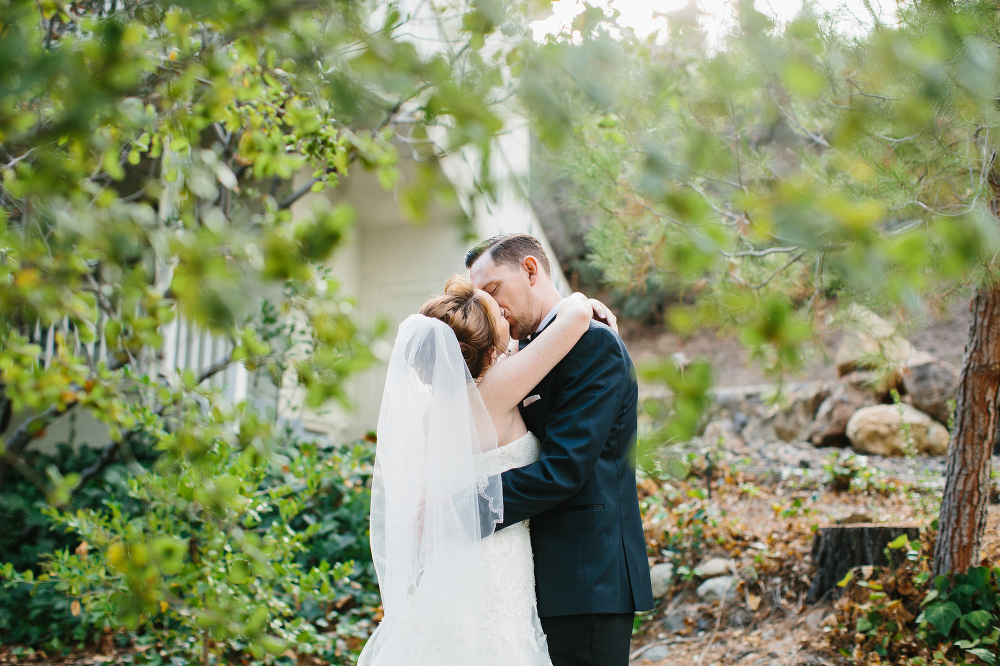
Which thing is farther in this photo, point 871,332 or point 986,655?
point 871,332

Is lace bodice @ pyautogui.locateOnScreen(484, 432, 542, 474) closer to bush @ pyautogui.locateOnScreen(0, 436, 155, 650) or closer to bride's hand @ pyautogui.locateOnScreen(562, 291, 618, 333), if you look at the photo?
Result: bride's hand @ pyautogui.locateOnScreen(562, 291, 618, 333)

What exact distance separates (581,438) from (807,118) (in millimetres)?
3091

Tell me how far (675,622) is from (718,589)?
1.22 feet

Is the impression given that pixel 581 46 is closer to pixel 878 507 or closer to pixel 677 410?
pixel 677 410

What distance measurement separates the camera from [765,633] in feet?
14.0

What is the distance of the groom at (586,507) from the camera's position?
2.20m

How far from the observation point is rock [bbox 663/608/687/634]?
457 centimetres

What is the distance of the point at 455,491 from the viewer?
225 centimetres

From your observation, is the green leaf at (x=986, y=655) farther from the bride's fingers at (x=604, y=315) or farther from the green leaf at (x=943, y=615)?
the bride's fingers at (x=604, y=315)

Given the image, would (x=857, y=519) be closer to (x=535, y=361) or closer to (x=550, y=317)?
(x=550, y=317)

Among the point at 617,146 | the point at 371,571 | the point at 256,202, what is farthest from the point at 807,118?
the point at 256,202

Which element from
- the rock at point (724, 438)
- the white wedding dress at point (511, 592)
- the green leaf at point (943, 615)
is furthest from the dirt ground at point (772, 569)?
the rock at point (724, 438)

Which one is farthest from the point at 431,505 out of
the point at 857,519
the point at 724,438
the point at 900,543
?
the point at 724,438

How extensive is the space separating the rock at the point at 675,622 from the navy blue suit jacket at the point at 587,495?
256 cm
